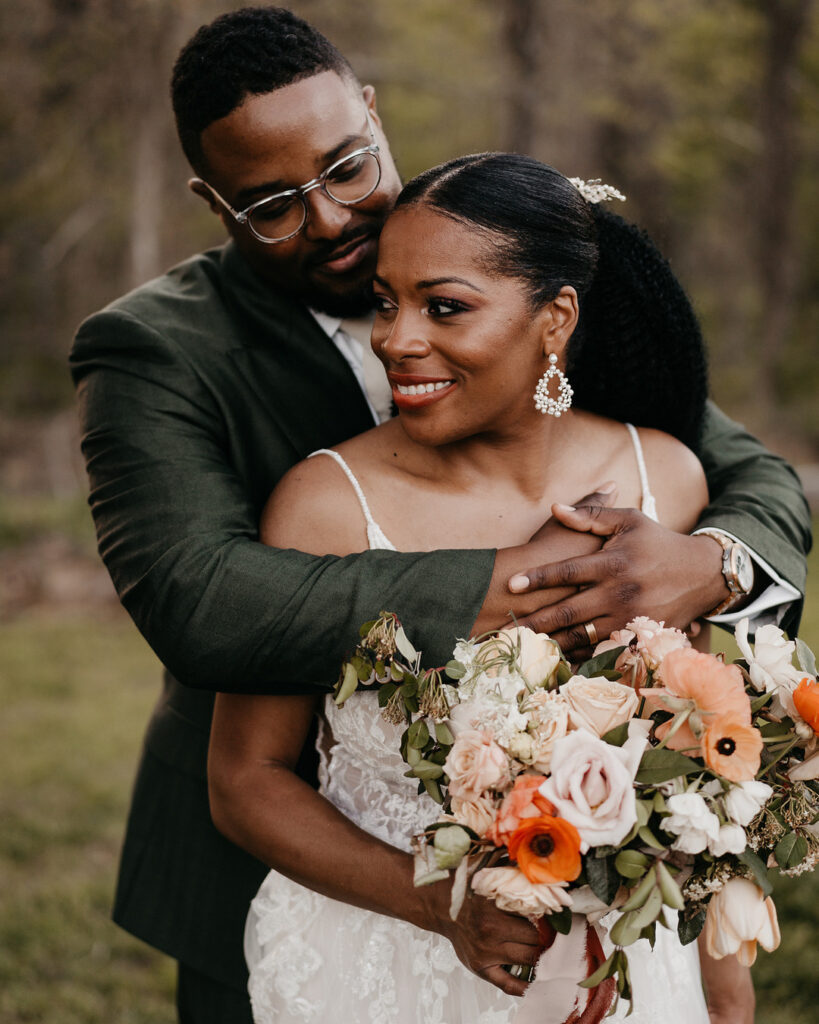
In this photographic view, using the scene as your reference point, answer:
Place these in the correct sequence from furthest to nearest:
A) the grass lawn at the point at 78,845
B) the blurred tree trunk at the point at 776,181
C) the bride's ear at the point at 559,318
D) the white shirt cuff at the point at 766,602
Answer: the blurred tree trunk at the point at 776,181
the grass lawn at the point at 78,845
the white shirt cuff at the point at 766,602
the bride's ear at the point at 559,318

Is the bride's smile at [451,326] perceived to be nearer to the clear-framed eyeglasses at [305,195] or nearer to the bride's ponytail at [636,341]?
the bride's ponytail at [636,341]

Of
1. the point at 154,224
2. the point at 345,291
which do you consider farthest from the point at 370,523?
the point at 154,224

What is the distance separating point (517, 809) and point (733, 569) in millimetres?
1030

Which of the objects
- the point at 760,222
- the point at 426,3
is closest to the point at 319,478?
the point at 760,222

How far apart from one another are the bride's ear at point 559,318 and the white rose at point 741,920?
1190mm

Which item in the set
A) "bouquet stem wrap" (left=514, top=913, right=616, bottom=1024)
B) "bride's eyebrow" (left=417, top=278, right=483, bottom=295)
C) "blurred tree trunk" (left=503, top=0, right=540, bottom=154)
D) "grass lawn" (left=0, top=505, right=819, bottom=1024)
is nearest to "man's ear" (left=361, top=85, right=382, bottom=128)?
"bride's eyebrow" (left=417, top=278, right=483, bottom=295)

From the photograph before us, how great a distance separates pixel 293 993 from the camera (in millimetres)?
2391

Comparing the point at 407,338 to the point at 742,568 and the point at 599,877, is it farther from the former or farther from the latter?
the point at 599,877

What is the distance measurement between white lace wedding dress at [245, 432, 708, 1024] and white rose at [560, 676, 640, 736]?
1.97ft

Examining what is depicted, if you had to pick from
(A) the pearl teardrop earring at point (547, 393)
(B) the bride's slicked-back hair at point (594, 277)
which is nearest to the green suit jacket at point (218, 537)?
(B) the bride's slicked-back hair at point (594, 277)

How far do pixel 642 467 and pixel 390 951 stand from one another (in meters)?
1.30

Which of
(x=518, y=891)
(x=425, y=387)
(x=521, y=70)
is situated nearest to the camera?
(x=518, y=891)

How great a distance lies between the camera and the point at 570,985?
6.31 feet

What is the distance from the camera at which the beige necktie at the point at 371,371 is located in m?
2.83
